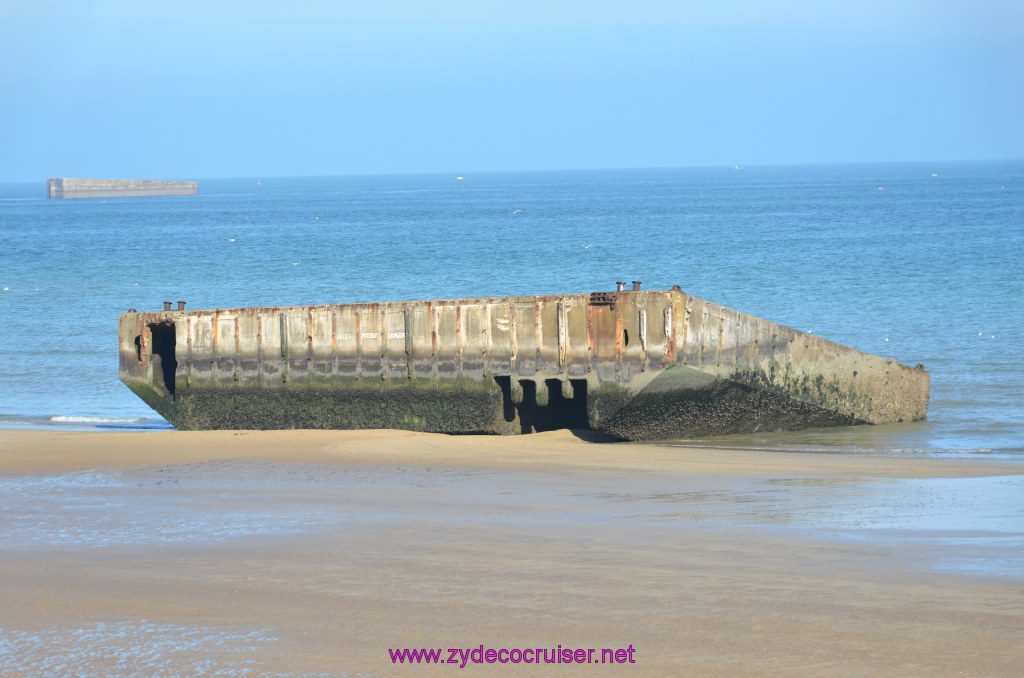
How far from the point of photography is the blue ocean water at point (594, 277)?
21.7 metres

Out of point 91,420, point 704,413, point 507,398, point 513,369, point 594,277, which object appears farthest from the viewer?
point 594,277

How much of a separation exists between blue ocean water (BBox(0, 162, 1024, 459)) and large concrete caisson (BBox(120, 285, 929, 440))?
727 millimetres

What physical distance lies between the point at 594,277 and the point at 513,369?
36.2m

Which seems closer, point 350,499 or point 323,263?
point 350,499

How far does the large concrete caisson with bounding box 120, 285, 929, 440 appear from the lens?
15.7 m

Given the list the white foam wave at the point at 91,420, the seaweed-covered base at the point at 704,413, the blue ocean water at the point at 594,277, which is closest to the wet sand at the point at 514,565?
the seaweed-covered base at the point at 704,413

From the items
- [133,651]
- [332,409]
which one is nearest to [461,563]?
[133,651]

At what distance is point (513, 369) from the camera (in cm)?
1619

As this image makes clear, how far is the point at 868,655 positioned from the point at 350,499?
247 inches

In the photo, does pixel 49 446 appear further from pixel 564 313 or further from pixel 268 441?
pixel 564 313

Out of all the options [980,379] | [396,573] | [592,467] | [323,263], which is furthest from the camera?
[323,263]

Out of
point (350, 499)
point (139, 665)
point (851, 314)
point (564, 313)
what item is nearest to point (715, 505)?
point (350, 499)

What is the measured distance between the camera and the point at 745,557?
9.36 m

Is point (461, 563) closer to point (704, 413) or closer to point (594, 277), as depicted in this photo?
point (704, 413)
